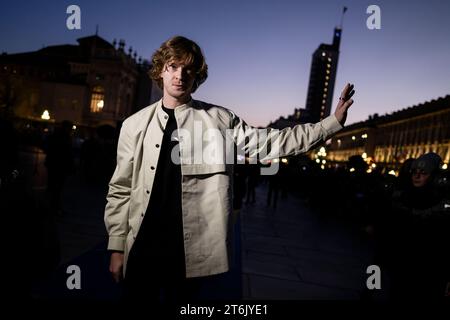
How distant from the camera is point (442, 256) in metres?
3.17

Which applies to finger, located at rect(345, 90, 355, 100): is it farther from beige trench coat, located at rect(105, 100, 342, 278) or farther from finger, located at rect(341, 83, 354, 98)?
beige trench coat, located at rect(105, 100, 342, 278)

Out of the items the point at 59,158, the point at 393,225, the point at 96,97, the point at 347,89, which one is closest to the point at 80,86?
the point at 96,97

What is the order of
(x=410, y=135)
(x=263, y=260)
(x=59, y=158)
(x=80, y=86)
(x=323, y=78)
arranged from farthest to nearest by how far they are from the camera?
(x=323, y=78) → (x=410, y=135) → (x=80, y=86) → (x=59, y=158) → (x=263, y=260)

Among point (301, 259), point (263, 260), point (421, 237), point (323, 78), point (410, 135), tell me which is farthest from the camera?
point (323, 78)

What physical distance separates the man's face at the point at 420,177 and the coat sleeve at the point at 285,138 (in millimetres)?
1844

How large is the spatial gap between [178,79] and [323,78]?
156 meters

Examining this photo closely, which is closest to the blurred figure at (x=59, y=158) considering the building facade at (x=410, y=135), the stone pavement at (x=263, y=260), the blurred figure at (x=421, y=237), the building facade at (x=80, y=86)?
the stone pavement at (x=263, y=260)

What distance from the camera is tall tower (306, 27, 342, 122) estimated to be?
149 meters

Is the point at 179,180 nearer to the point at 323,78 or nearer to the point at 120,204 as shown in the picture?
the point at 120,204

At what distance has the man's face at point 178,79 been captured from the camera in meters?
2.08

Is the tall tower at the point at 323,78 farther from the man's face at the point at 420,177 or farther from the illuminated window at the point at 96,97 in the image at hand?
the man's face at the point at 420,177

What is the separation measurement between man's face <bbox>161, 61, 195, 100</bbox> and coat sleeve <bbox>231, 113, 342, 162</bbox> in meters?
0.39

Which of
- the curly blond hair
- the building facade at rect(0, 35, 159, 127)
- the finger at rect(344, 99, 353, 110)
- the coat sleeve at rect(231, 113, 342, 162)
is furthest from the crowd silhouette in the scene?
the building facade at rect(0, 35, 159, 127)

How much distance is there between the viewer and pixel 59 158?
772 cm
